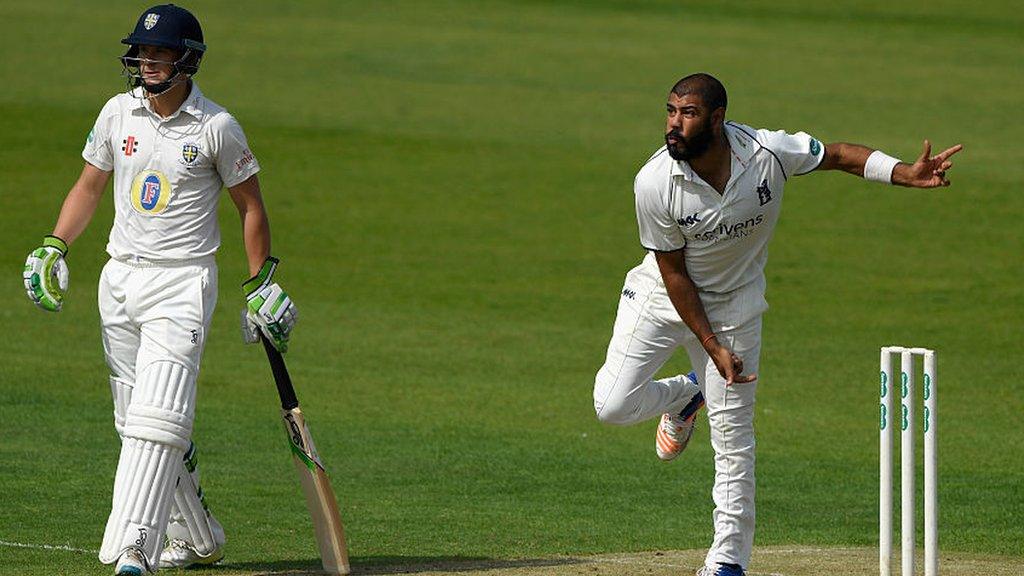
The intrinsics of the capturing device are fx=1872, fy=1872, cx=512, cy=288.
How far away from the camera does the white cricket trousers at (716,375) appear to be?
6.80m

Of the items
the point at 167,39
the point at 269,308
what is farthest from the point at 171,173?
the point at 269,308

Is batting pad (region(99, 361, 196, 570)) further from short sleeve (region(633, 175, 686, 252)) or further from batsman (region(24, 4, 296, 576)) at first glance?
short sleeve (region(633, 175, 686, 252))

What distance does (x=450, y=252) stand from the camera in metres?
17.7

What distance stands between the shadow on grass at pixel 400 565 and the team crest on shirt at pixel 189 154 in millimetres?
1591

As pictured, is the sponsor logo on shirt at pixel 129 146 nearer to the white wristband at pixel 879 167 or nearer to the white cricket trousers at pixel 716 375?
the white cricket trousers at pixel 716 375

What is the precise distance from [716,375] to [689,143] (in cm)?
90

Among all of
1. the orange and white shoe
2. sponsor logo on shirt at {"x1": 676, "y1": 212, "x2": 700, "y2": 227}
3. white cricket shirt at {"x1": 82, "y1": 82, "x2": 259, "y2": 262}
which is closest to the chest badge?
sponsor logo on shirt at {"x1": 676, "y1": 212, "x2": 700, "y2": 227}

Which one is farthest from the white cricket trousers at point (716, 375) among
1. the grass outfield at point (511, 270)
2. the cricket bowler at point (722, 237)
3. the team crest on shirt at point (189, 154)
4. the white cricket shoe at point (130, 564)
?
the white cricket shoe at point (130, 564)

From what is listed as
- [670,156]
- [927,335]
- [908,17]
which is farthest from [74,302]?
[908,17]

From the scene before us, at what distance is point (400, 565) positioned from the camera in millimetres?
7395

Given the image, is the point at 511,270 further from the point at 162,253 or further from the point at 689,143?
the point at 689,143

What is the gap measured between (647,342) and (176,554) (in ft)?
6.56

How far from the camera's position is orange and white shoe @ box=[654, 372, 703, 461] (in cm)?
770

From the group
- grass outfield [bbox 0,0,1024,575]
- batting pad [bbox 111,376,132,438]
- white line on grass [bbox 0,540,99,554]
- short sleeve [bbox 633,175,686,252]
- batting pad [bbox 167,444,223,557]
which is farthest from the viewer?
grass outfield [bbox 0,0,1024,575]
